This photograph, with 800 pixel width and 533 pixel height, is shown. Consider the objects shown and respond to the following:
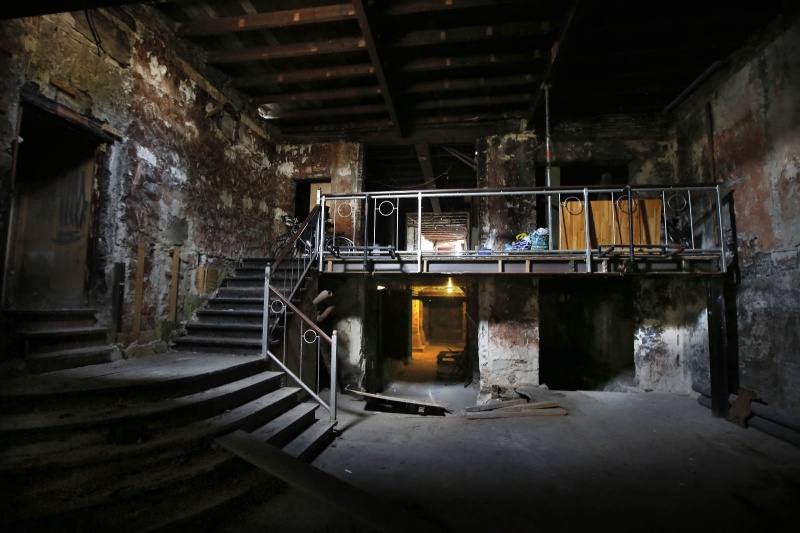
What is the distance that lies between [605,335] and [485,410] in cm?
424

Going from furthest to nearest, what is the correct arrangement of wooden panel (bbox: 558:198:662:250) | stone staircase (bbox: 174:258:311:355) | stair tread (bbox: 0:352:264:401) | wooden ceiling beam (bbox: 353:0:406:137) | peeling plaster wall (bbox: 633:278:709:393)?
peeling plaster wall (bbox: 633:278:709:393)
wooden panel (bbox: 558:198:662:250)
stone staircase (bbox: 174:258:311:355)
wooden ceiling beam (bbox: 353:0:406:137)
stair tread (bbox: 0:352:264:401)

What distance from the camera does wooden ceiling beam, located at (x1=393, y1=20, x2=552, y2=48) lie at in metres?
5.05

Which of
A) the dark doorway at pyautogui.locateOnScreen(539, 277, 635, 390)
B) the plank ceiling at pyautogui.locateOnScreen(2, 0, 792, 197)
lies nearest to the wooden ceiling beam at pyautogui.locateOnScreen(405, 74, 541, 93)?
the plank ceiling at pyautogui.locateOnScreen(2, 0, 792, 197)

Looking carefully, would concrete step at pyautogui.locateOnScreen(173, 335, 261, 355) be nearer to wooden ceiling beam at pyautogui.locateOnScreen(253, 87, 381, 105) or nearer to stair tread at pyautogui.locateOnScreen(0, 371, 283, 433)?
stair tread at pyautogui.locateOnScreen(0, 371, 283, 433)

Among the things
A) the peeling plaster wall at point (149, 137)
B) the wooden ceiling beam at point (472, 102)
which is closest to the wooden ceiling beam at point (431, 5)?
the wooden ceiling beam at point (472, 102)

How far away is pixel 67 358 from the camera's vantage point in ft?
12.2

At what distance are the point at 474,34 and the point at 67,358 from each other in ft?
20.8

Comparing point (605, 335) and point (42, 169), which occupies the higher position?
point (42, 169)

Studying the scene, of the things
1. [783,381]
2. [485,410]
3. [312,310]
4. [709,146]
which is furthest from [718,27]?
[312,310]

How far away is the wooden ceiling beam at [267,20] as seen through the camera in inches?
195

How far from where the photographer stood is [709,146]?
5.68 metres

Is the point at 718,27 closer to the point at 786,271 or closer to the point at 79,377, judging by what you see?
the point at 786,271

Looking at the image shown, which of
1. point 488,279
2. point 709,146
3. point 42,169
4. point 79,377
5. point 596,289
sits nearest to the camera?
point 79,377

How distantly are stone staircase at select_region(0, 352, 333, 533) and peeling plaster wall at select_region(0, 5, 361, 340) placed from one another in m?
1.72
